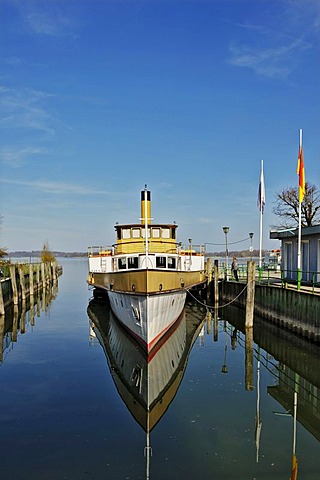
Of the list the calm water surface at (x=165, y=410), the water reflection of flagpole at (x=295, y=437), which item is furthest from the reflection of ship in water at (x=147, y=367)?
the water reflection of flagpole at (x=295, y=437)

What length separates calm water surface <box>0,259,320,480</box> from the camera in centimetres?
890

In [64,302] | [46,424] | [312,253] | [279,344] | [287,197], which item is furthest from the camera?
[287,197]

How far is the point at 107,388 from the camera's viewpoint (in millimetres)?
14141

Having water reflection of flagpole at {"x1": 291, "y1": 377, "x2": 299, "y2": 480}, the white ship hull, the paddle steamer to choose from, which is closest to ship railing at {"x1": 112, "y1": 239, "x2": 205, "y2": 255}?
the paddle steamer

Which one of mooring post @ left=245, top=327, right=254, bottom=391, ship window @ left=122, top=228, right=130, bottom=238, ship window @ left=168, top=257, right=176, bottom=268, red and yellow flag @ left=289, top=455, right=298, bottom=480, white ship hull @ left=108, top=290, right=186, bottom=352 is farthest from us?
ship window @ left=122, top=228, right=130, bottom=238

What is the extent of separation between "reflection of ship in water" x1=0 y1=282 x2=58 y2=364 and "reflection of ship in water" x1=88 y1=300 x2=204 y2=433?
4132 millimetres

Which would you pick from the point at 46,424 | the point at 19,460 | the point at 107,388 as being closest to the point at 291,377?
the point at 107,388

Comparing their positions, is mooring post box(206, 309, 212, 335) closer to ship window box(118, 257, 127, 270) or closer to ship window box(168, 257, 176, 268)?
ship window box(168, 257, 176, 268)

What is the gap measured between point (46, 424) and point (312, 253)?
58.4ft

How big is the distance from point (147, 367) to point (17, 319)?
1449 centimetres

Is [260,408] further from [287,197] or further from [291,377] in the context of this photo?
[287,197]

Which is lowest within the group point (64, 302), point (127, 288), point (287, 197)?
point (64, 302)

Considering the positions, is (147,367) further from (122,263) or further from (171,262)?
(122,263)

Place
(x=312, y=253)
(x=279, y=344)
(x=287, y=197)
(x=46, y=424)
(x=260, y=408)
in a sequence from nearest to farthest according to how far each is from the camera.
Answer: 1. (x=46, y=424)
2. (x=260, y=408)
3. (x=279, y=344)
4. (x=312, y=253)
5. (x=287, y=197)
